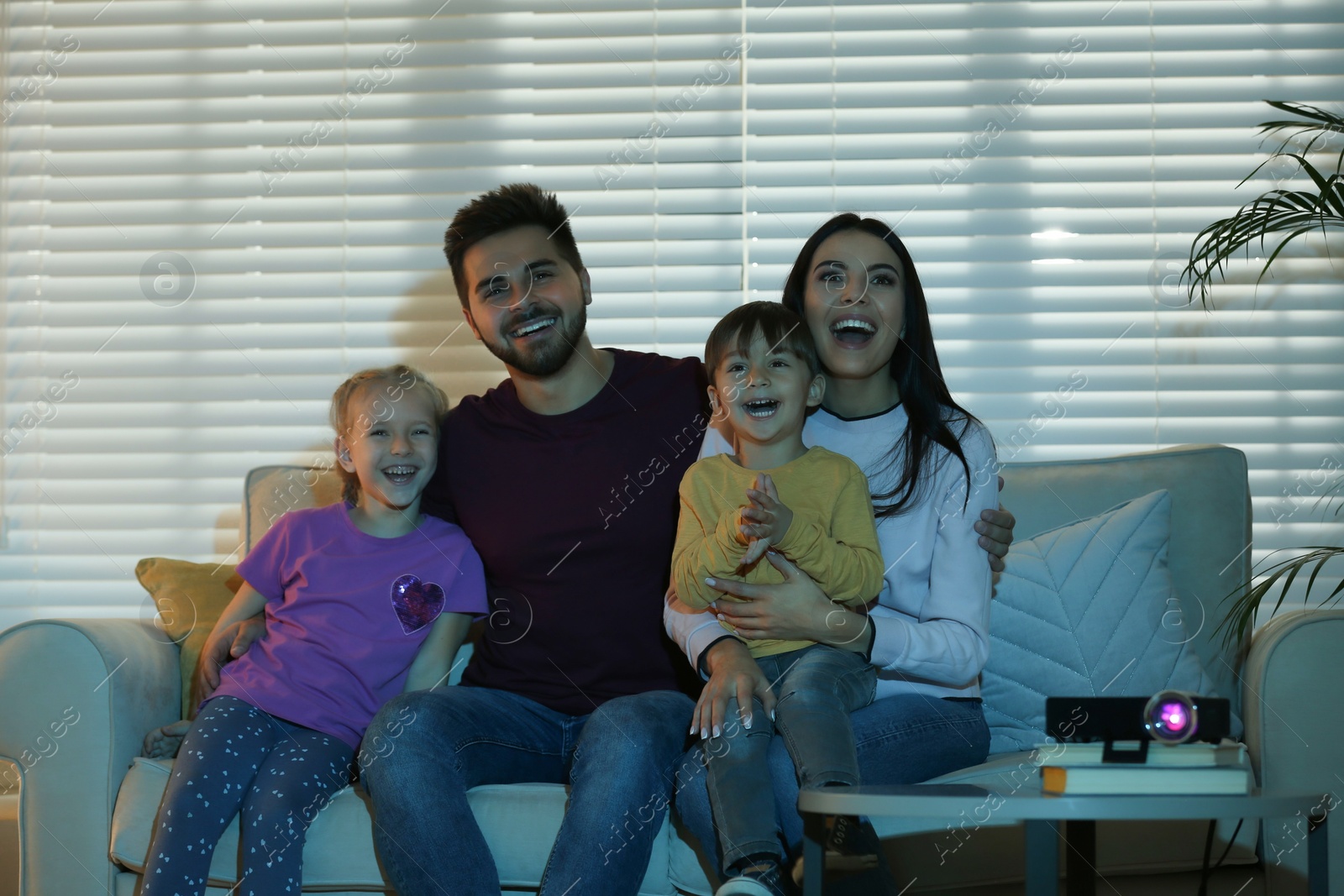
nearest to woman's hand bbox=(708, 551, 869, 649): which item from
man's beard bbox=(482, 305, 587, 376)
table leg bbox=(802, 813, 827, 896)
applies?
table leg bbox=(802, 813, 827, 896)

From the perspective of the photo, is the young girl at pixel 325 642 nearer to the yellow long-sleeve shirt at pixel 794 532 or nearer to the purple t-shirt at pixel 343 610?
the purple t-shirt at pixel 343 610

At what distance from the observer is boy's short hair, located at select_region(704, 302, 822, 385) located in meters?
1.78

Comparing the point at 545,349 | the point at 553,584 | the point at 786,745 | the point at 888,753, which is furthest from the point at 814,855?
the point at 545,349

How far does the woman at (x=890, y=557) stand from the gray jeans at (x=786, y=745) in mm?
29

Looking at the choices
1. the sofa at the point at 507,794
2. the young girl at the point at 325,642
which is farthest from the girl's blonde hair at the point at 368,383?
the sofa at the point at 507,794

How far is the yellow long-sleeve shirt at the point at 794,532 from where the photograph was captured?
1.65 metres

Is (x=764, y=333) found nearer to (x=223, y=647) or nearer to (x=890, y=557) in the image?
(x=890, y=557)

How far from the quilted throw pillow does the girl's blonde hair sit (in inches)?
44.9

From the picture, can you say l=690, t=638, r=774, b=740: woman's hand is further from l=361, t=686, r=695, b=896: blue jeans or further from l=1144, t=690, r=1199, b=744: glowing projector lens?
l=1144, t=690, r=1199, b=744: glowing projector lens

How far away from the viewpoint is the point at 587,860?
1547 mm

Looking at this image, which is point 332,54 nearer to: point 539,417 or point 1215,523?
point 539,417

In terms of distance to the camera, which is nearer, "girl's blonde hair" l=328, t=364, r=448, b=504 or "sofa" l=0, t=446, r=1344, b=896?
"sofa" l=0, t=446, r=1344, b=896

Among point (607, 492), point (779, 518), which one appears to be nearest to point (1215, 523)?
point (779, 518)

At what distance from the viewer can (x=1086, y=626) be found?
197 centimetres
